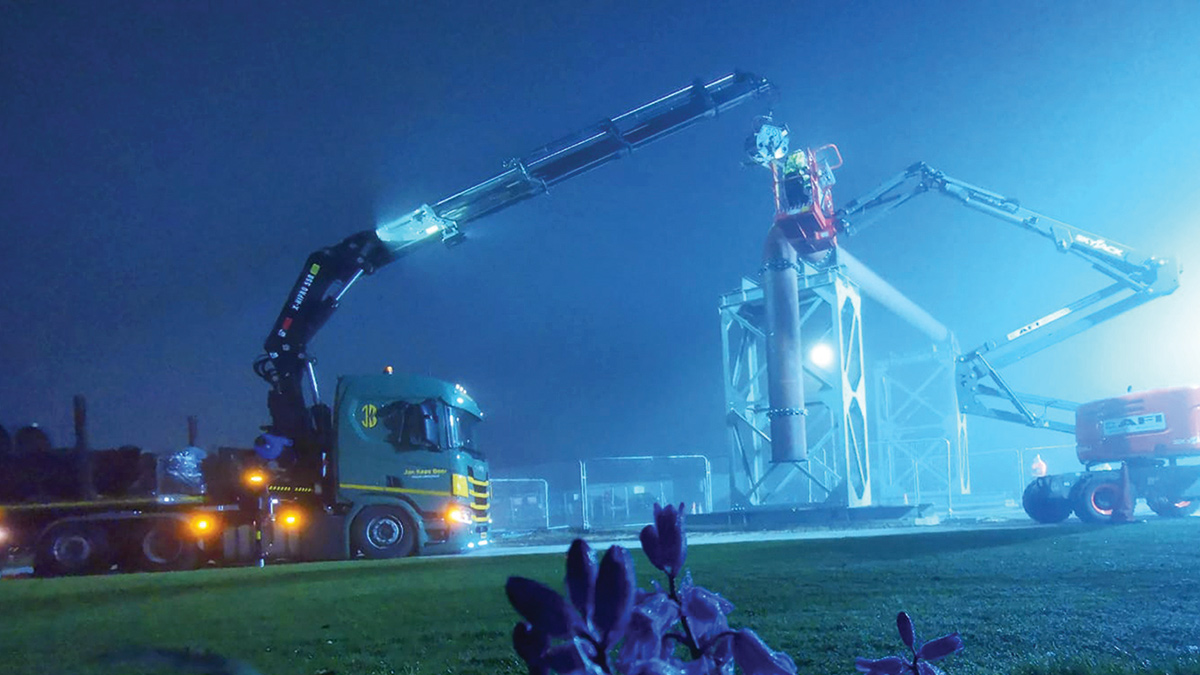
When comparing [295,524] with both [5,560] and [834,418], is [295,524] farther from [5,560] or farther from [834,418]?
[834,418]

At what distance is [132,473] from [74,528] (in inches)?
36.2

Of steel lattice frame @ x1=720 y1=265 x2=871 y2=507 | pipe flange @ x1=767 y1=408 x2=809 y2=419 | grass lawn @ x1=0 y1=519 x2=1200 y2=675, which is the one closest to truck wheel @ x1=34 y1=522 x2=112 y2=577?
grass lawn @ x1=0 y1=519 x2=1200 y2=675

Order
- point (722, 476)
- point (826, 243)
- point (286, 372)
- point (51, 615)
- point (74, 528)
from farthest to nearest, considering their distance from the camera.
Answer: point (722, 476)
point (826, 243)
point (286, 372)
point (74, 528)
point (51, 615)

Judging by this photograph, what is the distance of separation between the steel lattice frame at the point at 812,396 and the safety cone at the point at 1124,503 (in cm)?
480

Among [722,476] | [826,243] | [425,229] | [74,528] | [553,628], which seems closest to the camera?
[553,628]

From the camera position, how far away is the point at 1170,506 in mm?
13805

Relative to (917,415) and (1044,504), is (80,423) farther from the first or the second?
(917,415)

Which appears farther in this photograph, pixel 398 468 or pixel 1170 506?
pixel 1170 506

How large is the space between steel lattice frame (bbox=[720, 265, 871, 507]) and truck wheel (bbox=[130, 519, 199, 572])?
34.6 feet

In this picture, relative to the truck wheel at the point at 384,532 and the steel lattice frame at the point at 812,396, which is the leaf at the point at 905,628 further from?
the steel lattice frame at the point at 812,396

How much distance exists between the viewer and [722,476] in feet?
88.2

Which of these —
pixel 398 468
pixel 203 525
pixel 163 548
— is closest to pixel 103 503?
pixel 163 548

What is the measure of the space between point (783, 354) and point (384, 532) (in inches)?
317

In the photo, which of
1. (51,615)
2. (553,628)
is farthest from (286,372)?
(553,628)
